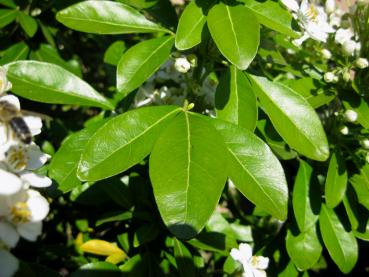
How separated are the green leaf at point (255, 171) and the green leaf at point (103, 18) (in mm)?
390

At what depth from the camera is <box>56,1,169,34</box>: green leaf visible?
1.42 m

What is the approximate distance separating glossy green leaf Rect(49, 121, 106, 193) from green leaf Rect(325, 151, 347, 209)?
762 mm

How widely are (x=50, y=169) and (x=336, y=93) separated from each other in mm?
966

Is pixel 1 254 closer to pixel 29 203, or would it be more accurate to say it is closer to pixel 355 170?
pixel 29 203

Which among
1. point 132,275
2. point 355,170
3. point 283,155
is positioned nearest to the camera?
point 132,275

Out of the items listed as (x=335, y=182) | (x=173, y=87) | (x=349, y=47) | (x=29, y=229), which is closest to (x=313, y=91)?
(x=349, y=47)

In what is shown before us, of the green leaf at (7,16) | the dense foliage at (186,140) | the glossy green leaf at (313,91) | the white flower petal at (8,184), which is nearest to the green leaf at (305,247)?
the dense foliage at (186,140)

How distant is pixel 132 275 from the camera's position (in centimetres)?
158

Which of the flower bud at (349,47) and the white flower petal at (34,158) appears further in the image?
the flower bud at (349,47)

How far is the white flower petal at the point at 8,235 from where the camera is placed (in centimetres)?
97

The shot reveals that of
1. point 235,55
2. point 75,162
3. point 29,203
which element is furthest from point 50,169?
point 235,55

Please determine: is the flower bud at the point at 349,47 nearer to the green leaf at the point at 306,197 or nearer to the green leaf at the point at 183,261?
the green leaf at the point at 306,197

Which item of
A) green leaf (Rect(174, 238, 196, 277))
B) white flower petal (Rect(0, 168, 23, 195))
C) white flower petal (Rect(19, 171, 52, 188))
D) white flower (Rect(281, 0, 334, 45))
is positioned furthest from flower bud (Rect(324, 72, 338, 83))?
white flower petal (Rect(0, 168, 23, 195))

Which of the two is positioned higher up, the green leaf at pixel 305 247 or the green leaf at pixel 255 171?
the green leaf at pixel 255 171
